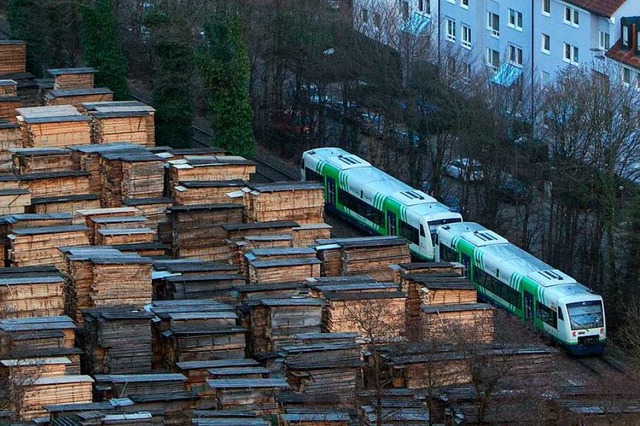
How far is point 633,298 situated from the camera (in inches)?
1866

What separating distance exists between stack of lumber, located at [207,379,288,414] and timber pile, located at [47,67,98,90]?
21.9 meters

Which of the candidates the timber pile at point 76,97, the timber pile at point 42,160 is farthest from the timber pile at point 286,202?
the timber pile at point 76,97

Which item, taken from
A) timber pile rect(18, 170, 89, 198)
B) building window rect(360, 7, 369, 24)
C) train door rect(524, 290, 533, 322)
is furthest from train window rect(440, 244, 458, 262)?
building window rect(360, 7, 369, 24)

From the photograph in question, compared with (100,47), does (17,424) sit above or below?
below

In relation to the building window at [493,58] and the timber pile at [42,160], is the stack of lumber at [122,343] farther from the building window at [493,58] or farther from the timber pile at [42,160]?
the building window at [493,58]

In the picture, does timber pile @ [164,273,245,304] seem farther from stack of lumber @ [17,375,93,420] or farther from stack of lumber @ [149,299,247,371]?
stack of lumber @ [17,375,93,420]

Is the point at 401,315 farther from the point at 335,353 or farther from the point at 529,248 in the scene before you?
the point at 529,248

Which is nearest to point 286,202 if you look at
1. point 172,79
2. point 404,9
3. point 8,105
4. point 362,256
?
point 362,256

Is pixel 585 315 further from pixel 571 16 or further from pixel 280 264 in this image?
pixel 571 16

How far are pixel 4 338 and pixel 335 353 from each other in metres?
7.56

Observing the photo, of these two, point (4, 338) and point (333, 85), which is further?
point (333, 85)

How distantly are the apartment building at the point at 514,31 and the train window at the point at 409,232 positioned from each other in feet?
35.4

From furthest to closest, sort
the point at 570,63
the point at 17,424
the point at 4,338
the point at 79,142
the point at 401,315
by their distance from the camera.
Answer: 1. the point at 570,63
2. the point at 79,142
3. the point at 401,315
4. the point at 4,338
5. the point at 17,424

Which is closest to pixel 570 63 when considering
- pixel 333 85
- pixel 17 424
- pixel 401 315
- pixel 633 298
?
pixel 333 85
